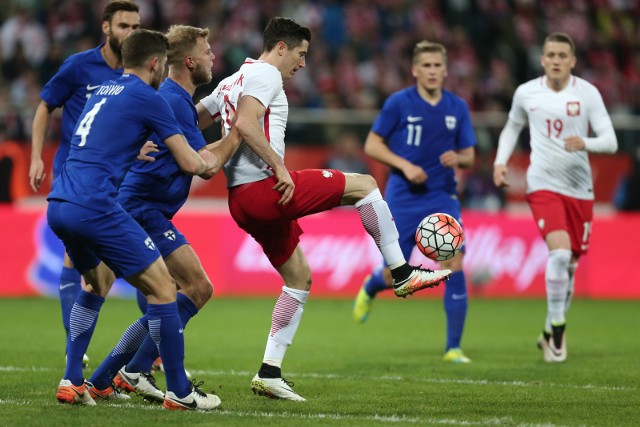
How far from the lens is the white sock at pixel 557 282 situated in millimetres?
9914

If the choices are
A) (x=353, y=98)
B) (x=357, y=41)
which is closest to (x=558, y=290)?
(x=353, y=98)

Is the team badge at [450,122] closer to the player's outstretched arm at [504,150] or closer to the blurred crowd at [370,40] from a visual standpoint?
the player's outstretched arm at [504,150]

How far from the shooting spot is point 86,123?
6.51 meters

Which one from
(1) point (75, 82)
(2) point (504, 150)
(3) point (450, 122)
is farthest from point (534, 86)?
(1) point (75, 82)

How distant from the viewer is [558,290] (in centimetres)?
998

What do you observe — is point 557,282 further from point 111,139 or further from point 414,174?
point 111,139

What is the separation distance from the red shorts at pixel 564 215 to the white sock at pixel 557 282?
240mm

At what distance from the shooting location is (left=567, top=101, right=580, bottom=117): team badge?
10.2 m

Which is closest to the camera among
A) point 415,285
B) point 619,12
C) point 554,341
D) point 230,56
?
point 415,285

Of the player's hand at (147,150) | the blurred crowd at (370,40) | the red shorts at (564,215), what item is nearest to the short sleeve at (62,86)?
the player's hand at (147,150)

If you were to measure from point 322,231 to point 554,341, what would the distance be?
689 cm

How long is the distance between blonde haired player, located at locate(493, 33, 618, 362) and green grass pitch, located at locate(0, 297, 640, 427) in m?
0.92

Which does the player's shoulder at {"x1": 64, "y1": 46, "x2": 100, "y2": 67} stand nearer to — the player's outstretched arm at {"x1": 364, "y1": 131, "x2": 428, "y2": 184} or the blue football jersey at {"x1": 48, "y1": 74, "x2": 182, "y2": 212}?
the blue football jersey at {"x1": 48, "y1": 74, "x2": 182, "y2": 212}

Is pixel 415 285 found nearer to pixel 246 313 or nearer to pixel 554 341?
pixel 554 341
